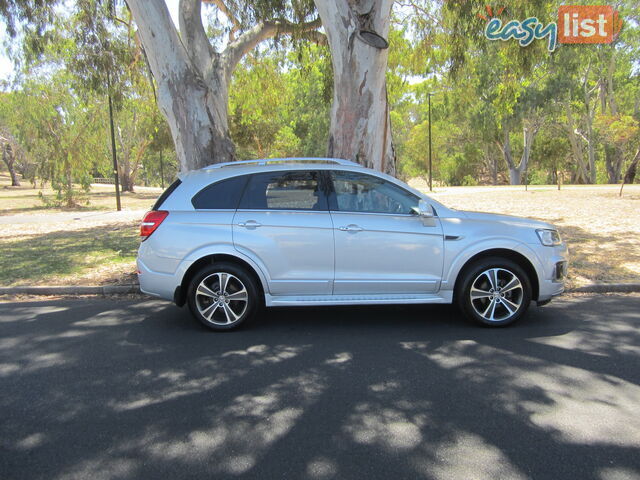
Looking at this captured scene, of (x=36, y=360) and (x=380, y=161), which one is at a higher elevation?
(x=380, y=161)

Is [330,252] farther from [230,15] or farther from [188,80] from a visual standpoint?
[230,15]

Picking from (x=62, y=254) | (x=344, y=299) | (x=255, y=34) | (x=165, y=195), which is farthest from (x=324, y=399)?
(x=255, y=34)

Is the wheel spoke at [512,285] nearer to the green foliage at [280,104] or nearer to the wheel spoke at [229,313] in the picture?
the wheel spoke at [229,313]

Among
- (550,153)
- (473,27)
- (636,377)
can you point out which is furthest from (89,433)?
(550,153)

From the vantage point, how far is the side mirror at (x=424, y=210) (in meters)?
5.39

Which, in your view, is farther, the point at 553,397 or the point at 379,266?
the point at 379,266

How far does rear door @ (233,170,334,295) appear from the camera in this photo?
17.7 ft

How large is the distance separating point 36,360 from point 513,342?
15.0 ft

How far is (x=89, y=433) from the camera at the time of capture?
3.40 meters

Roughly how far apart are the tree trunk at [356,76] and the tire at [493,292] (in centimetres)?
368

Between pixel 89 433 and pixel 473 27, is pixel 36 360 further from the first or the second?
pixel 473 27

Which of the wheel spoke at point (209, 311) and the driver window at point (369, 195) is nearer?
the wheel spoke at point (209, 311)

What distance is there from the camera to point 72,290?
769cm

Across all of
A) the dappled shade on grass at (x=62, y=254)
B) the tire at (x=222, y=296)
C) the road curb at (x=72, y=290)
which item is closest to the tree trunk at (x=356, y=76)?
the tire at (x=222, y=296)
